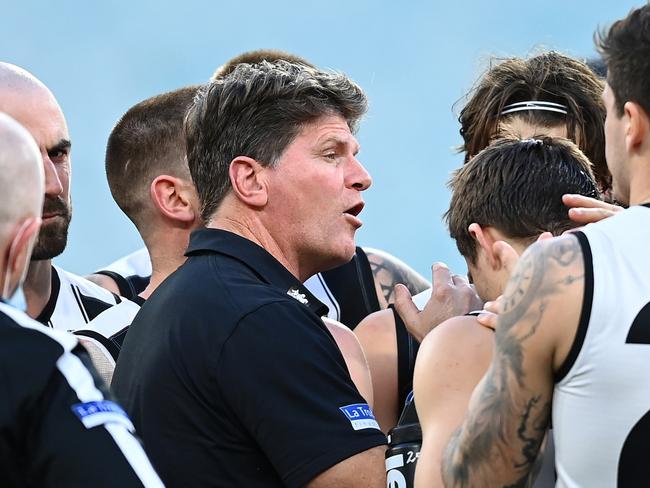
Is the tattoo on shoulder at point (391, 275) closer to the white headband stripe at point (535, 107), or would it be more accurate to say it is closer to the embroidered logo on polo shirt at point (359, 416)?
the white headband stripe at point (535, 107)

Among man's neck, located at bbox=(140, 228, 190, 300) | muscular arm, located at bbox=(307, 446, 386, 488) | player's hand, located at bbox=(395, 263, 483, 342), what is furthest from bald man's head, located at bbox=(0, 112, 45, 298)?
man's neck, located at bbox=(140, 228, 190, 300)

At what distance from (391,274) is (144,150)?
128cm

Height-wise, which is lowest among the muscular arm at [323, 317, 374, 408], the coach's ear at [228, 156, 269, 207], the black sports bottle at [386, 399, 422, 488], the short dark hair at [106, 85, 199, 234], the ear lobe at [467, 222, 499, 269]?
the black sports bottle at [386, 399, 422, 488]

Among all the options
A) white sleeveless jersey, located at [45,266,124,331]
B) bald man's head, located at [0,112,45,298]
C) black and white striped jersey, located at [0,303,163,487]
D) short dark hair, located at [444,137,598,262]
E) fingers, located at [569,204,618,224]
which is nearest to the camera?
black and white striped jersey, located at [0,303,163,487]

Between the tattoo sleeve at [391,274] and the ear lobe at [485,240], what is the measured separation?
1768mm

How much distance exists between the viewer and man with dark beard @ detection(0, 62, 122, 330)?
506 cm

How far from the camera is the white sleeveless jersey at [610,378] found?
272cm

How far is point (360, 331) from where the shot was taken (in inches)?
179

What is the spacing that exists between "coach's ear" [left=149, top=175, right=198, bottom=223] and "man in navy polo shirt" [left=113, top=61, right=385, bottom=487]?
0.96m

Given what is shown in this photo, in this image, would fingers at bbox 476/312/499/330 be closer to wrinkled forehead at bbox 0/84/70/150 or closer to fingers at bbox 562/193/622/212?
fingers at bbox 562/193/622/212

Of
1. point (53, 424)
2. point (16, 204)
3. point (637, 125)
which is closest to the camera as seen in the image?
point (53, 424)

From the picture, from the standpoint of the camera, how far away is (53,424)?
2.37m

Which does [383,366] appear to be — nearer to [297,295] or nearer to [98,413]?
[297,295]

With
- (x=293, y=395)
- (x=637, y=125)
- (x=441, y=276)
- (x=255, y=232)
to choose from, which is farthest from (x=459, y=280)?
(x=637, y=125)
